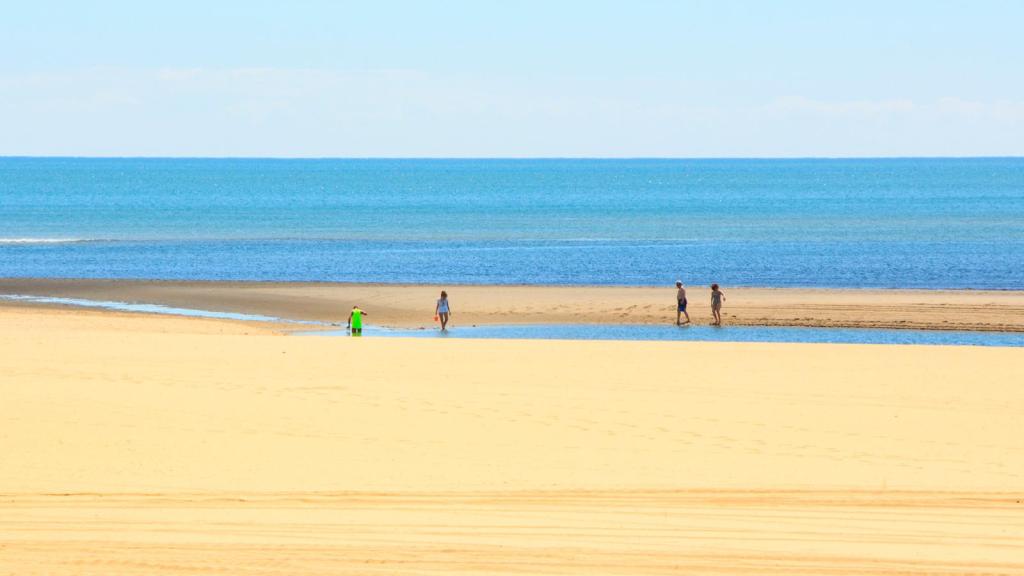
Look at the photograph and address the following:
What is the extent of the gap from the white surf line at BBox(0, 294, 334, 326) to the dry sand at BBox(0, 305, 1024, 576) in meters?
14.2

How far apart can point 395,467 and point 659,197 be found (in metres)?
137

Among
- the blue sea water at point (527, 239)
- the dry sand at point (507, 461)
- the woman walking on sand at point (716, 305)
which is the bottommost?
the dry sand at point (507, 461)

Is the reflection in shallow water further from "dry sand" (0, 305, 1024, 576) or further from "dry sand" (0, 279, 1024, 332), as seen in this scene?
"dry sand" (0, 305, 1024, 576)

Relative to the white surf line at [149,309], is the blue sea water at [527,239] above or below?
above

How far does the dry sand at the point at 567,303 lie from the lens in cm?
3669

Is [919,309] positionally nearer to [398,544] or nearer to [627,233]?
[398,544]

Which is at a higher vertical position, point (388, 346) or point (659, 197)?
point (659, 197)

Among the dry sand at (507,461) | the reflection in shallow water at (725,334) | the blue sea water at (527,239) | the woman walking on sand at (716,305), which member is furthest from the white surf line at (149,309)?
the dry sand at (507,461)

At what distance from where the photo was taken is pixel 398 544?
1056 centimetres

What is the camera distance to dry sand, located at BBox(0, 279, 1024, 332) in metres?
36.7

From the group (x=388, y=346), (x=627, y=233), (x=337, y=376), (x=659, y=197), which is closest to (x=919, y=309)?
(x=388, y=346)

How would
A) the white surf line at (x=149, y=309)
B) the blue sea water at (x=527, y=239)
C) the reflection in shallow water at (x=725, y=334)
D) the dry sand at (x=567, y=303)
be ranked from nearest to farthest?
the reflection in shallow water at (x=725, y=334), the dry sand at (x=567, y=303), the white surf line at (x=149, y=309), the blue sea water at (x=527, y=239)

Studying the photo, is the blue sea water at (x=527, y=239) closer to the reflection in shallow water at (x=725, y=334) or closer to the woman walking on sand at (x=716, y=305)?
the woman walking on sand at (x=716, y=305)

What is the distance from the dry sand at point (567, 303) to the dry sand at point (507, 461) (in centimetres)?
1375
